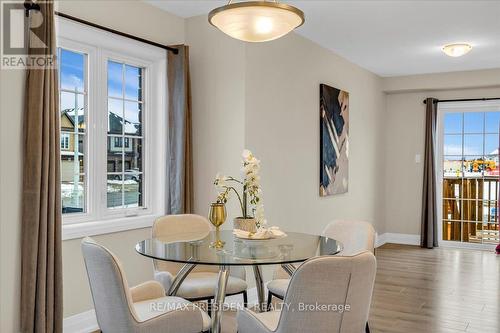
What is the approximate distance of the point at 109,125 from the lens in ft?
12.5

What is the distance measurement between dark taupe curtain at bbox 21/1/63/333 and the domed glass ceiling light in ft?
3.53

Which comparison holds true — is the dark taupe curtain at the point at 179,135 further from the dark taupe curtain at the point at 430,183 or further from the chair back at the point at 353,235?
the dark taupe curtain at the point at 430,183

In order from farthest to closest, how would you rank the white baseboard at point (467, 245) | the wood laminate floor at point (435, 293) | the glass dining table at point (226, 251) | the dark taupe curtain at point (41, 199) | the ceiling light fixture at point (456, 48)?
1. the white baseboard at point (467, 245)
2. the ceiling light fixture at point (456, 48)
3. the wood laminate floor at point (435, 293)
4. the dark taupe curtain at point (41, 199)
5. the glass dining table at point (226, 251)

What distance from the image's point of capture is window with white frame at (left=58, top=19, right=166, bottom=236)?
3518mm

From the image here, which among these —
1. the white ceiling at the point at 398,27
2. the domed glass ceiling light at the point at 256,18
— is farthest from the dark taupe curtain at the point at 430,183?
the domed glass ceiling light at the point at 256,18

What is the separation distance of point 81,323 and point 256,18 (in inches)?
97.2

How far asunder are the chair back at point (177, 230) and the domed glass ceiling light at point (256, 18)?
1303mm

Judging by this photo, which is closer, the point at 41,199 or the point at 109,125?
the point at 41,199

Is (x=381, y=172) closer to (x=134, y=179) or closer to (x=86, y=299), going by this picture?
(x=134, y=179)

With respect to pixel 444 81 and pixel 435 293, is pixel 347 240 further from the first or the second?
pixel 444 81

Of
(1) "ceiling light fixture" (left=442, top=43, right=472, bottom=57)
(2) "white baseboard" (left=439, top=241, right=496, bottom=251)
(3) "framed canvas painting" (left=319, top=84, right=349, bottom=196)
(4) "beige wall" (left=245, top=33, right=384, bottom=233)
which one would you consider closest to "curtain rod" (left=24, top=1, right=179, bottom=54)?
(4) "beige wall" (left=245, top=33, right=384, bottom=233)

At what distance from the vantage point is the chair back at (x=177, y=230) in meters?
3.20

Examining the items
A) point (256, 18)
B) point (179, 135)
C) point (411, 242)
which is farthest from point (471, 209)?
point (256, 18)

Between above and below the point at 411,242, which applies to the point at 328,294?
above
